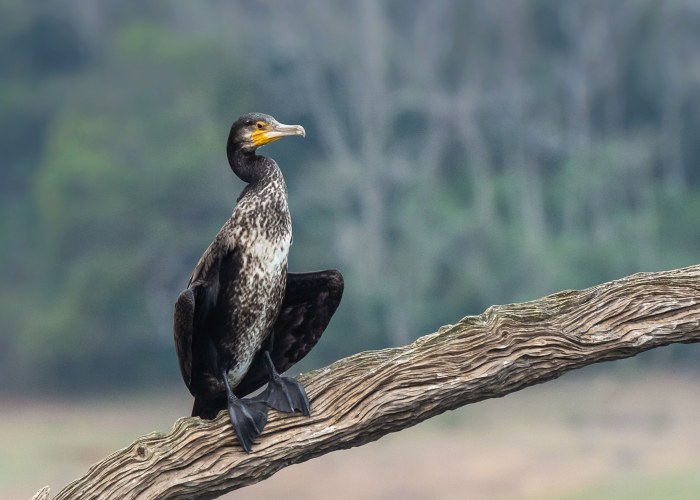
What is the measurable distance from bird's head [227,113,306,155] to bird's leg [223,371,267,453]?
670 millimetres

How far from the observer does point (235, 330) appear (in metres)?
3.23

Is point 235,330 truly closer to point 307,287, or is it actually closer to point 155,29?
point 307,287

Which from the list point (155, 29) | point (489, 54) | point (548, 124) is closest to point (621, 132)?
point (548, 124)

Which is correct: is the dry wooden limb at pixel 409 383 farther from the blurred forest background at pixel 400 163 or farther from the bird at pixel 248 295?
the blurred forest background at pixel 400 163

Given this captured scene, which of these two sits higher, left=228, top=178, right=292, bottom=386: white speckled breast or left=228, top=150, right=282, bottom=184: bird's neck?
left=228, top=150, right=282, bottom=184: bird's neck

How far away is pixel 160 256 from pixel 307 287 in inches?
386

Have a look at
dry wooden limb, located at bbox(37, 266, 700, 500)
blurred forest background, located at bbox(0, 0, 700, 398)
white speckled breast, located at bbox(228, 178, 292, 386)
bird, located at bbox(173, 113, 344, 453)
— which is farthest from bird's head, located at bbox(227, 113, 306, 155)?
blurred forest background, located at bbox(0, 0, 700, 398)

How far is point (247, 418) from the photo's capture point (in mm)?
3158

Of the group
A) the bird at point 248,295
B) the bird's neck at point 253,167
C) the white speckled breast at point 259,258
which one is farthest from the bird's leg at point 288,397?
the bird's neck at point 253,167

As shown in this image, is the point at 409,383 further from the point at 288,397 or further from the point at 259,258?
the point at 259,258

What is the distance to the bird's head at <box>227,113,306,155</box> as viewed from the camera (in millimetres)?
3262

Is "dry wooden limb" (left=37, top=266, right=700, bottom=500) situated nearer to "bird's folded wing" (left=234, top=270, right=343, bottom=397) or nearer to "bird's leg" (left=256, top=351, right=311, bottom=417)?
"bird's leg" (left=256, top=351, right=311, bottom=417)

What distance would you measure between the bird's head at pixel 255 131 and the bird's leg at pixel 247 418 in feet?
2.20

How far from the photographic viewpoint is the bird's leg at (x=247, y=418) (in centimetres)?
316
